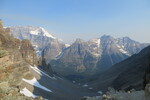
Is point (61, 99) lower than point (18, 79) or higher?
lower

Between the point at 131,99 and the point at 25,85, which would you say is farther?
the point at 25,85

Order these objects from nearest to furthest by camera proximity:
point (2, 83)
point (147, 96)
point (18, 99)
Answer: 1. point (147, 96)
2. point (18, 99)
3. point (2, 83)

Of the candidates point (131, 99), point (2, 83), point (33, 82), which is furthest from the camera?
point (33, 82)

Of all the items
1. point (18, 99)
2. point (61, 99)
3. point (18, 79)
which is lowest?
point (61, 99)

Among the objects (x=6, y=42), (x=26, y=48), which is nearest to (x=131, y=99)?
(x=6, y=42)

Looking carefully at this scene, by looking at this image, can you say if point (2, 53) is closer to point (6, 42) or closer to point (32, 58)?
point (6, 42)

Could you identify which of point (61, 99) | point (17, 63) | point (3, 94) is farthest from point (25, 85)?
point (3, 94)

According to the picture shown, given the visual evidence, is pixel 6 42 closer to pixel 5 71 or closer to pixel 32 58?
pixel 5 71

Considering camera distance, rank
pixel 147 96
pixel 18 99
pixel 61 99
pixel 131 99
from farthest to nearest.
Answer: pixel 61 99, pixel 18 99, pixel 131 99, pixel 147 96

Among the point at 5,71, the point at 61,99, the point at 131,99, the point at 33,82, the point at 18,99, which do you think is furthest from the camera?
the point at 33,82
